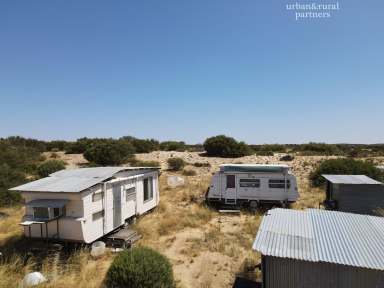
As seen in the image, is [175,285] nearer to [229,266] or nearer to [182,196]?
[229,266]

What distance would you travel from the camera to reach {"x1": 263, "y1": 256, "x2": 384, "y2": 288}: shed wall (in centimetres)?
518

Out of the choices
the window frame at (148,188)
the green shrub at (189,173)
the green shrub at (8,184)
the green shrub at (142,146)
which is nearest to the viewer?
the window frame at (148,188)

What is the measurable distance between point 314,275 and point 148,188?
953cm

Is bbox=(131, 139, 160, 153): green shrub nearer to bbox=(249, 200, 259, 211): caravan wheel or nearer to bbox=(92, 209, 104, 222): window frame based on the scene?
bbox=(249, 200, 259, 211): caravan wheel

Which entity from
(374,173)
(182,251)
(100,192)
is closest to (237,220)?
(182,251)

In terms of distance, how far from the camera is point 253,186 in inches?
588

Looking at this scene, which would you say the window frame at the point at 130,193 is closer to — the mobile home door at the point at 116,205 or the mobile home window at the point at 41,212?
the mobile home door at the point at 116,205

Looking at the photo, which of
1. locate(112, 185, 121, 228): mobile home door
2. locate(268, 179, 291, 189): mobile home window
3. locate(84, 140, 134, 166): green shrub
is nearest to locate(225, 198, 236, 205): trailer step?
locate(268, 179, 291, 189): mobile home window

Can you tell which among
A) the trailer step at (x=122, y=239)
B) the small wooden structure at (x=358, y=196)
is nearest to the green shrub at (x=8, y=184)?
the trailer step at (x=122, y=239)

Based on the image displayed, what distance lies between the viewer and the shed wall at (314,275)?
518 cm

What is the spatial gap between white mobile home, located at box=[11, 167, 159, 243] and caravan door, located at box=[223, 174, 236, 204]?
5.88 m

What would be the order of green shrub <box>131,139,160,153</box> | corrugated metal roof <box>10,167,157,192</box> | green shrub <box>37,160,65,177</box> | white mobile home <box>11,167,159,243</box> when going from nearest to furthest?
white mobile home <box>11,167,159,243</box>, corrugated metal roof <box>10,167,157,192</box>, green shrub <box>37,160,65,177</box>, green shrub <box>131,139,160,153</box>

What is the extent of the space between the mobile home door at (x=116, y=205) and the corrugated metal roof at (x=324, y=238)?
5712mm

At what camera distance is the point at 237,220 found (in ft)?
43.0
